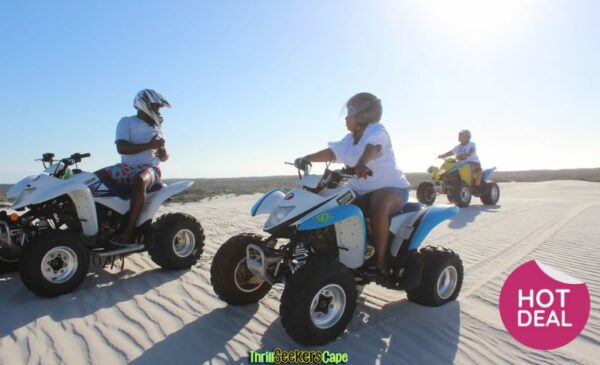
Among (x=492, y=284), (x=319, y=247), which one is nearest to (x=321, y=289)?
(x=319, y=247)

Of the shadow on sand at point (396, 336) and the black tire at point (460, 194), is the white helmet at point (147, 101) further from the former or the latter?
the black tire at point (460, 194)

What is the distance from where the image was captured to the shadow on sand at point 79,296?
13.2 ft

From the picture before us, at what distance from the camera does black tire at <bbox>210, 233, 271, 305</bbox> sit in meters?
4.00

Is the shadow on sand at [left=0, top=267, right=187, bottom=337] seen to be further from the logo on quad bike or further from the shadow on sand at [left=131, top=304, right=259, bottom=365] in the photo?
the logo on quad bike

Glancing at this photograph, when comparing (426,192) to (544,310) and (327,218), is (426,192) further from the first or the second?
(327,218)

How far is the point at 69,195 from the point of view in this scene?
5051 millimetres

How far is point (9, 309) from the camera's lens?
4172mm

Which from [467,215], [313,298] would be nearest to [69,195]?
[313,298]

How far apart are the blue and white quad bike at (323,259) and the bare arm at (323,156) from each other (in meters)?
0.64

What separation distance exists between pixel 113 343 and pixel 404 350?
234cm

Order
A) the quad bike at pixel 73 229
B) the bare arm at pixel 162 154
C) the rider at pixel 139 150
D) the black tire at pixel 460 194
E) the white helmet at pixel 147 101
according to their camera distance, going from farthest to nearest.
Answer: the black tire at pixel 460 194 < the bare arm at pixel 162 154 < the white helmet at pixel 147 101 < the rider at pixel 139 150 < the quad bike at pixel 73 229

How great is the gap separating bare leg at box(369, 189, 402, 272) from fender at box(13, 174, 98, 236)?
3341 millimetres

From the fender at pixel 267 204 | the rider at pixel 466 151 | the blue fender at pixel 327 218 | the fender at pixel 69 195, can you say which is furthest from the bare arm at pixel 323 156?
the rider at pixel 466 151

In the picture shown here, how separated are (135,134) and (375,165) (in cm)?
333
